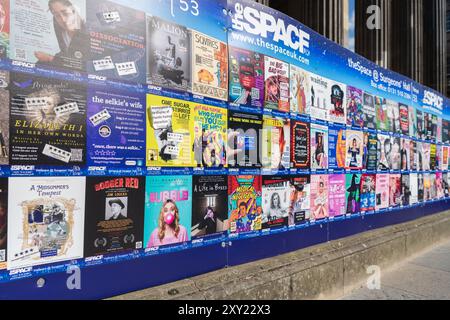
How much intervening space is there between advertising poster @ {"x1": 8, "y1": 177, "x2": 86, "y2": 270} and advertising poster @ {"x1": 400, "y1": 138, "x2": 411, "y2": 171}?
6.13 meters

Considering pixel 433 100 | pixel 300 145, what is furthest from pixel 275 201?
pixel 433 100

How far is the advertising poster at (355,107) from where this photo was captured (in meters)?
5.74

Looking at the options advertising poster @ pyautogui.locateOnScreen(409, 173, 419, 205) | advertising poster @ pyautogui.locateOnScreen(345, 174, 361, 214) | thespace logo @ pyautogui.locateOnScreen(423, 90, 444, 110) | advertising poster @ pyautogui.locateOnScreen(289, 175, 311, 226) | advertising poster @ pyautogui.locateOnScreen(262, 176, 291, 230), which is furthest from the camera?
thespace logo @ pyautogui.locateOnScreen(423, 90, 444, 110)

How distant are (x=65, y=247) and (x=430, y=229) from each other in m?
6.97

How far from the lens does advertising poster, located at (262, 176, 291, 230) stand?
14.0 feet

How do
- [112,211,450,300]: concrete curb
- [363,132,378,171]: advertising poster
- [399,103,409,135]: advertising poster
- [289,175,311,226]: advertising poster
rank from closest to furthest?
[112,211,450,300]: concrete curb → [289,175,311,226]: advertising poster → [363,132,378,171]: advertising poster → [399,103,409,135]: advertising poster

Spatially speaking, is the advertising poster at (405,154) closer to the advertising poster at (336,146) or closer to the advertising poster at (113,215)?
the advertising poster at (336,146)

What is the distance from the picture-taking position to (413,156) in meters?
7.74

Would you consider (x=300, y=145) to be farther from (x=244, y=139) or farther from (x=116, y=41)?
(x=116, y=41)

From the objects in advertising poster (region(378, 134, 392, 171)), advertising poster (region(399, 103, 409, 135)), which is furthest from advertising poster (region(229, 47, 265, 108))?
advertising poster (region(399, 103, 409, 135))

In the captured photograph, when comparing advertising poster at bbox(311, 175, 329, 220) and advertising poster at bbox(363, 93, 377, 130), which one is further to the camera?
advertising poster at bbox(363, 93, 377, 130)

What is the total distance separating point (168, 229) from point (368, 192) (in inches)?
154

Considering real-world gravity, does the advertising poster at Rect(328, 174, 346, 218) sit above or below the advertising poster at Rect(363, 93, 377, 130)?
below

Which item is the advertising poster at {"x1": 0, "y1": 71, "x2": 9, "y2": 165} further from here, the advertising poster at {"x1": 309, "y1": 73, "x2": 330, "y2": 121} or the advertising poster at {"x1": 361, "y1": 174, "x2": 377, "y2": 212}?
the advertising poster at {"x1": 361, "y1": 174, "x2": 377, "y2": 212}
